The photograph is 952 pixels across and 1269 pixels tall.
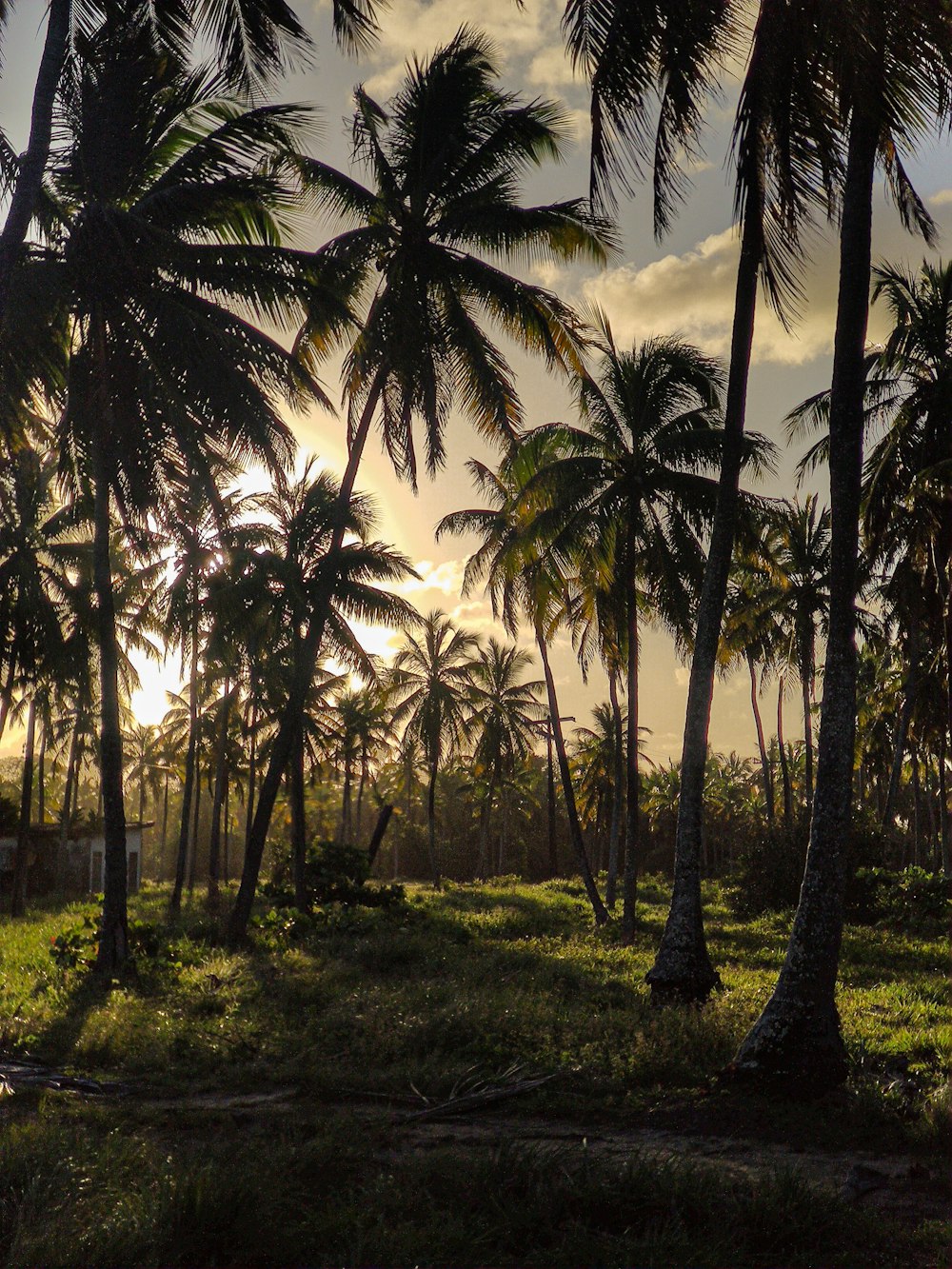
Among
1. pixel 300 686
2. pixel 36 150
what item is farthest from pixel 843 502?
pixel 300 686

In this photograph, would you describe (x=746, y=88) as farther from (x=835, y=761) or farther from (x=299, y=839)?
(x=299, y=839)

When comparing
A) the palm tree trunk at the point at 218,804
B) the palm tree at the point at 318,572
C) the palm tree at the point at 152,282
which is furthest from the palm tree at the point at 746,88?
the palm tree trunk at the point at 218,804

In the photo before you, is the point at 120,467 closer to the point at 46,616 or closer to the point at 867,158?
the point at 46,616

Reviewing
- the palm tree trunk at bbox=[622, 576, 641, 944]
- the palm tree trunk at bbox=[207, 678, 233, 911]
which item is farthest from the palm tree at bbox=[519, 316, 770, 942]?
the palm tree trunk at bbox=[207, 678, 233, 911]

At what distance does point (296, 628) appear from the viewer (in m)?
20.0

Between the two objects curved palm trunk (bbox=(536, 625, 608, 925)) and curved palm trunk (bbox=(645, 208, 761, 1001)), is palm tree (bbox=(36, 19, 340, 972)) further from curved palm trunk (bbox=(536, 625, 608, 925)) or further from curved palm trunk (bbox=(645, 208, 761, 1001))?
curved palm trunk (bbox=(536, 625, 608, 925))

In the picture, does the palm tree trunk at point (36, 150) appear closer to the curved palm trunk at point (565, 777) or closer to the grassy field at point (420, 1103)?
the grassy field at point (420, 1103)

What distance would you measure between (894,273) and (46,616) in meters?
17.3

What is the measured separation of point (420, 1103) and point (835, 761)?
168 inches

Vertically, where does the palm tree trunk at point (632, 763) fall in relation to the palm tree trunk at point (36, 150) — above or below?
below

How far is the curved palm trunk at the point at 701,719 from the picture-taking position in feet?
35.0

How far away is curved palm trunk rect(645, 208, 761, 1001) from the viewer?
420 inches

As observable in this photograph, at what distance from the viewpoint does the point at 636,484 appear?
17797 millimetres

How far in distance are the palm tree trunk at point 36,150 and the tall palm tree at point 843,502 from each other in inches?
281
